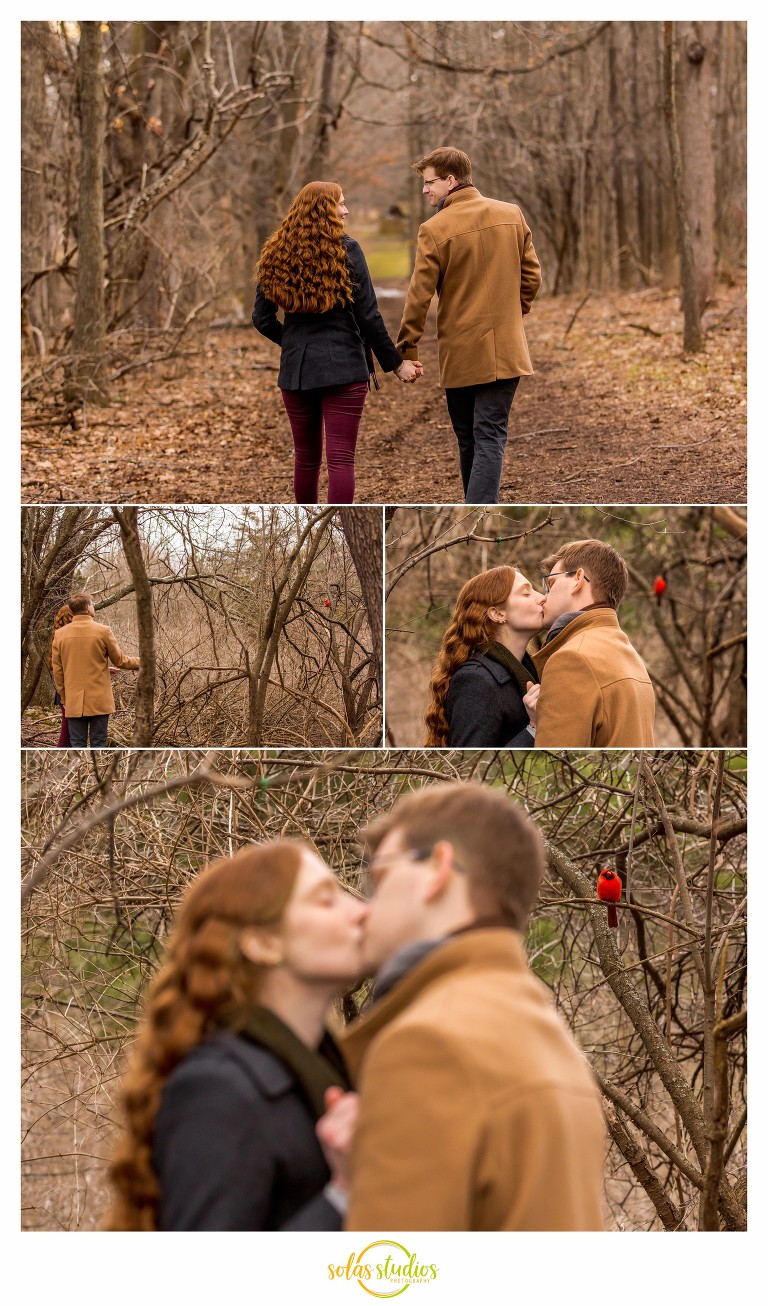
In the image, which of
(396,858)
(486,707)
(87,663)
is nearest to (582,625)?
(486,707)

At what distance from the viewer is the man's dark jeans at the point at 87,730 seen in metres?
4.23

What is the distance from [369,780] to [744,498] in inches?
110

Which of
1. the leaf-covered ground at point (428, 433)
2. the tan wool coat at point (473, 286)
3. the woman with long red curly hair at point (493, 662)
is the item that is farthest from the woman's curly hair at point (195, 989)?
the leaf-covered ground at point (428, 433)

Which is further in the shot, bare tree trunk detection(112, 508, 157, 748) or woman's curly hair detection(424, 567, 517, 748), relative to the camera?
bare tree trunk detection(112, 508, 157, 748)

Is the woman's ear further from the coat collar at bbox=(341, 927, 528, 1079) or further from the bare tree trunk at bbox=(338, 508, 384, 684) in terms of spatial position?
the bare tree trunk at bbox=(338, 508, 384, 684)

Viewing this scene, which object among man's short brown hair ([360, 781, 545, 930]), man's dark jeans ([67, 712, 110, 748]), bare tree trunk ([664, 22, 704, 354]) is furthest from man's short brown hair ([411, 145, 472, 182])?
bare tree trunk ([664, 22, 704, 354])

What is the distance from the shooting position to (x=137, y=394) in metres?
8.84

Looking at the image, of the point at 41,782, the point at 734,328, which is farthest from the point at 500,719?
the point at 734,328

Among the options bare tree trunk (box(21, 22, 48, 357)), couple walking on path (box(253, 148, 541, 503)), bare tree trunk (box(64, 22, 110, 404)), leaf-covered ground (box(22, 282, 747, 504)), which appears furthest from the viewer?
bare tree trunk (box(21, 22, 48, 357))

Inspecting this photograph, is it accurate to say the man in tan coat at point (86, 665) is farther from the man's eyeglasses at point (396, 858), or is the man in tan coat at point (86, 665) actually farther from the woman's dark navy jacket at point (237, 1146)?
the woman's dark navy jacket at point (237, 1146)

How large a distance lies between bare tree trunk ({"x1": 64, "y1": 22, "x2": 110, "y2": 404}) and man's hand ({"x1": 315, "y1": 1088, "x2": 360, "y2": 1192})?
722 cm

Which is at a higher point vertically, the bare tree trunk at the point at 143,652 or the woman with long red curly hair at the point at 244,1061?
the bare tree trunk at the point at 143,652

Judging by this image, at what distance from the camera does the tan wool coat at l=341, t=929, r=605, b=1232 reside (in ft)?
5.54

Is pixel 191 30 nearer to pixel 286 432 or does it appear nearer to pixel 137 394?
pixel 137 394
